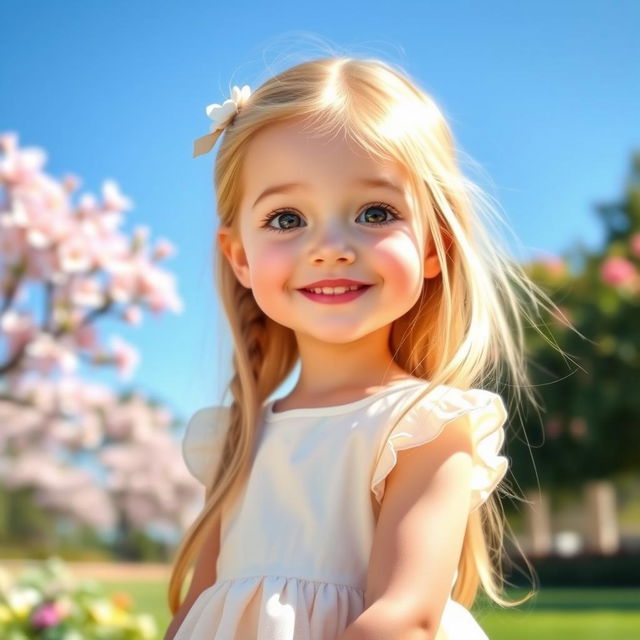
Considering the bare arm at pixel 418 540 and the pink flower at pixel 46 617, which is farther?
the pink flower at pixel 46 617

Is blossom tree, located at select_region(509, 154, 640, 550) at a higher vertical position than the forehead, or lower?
lower

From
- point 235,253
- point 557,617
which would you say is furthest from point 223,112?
point 557,617

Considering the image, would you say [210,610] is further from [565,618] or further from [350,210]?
[565,618]

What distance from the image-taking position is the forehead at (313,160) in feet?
5.49

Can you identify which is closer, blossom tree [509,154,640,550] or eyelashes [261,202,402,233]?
eyelashes [261,202,402,233]

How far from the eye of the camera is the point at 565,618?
10539 millimetres

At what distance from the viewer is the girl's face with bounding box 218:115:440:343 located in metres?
1.67

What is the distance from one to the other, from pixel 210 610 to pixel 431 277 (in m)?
0.72

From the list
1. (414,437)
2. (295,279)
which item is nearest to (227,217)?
(295,279)

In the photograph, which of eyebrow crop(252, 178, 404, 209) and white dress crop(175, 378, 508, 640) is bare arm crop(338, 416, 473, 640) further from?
eyebrow crop(252, 178, 404, 209)

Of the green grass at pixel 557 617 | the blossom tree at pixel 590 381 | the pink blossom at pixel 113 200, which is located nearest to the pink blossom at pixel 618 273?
the blossom tree at pixel 590 381

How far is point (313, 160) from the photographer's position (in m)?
1.68

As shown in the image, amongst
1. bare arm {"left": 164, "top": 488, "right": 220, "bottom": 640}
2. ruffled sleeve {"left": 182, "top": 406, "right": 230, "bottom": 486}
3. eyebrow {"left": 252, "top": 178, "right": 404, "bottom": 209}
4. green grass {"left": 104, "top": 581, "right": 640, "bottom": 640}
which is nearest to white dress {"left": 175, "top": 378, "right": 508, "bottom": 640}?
bare arm {"left": 164, "top": 488, "right": 220, "bottom": 640}

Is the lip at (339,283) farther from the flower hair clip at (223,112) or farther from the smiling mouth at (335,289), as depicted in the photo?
the flower hair clip at (223,112)
